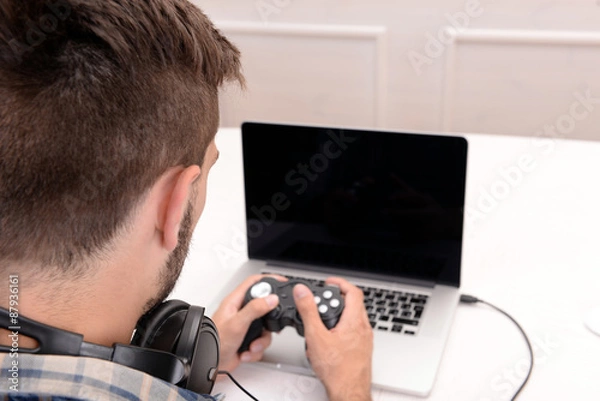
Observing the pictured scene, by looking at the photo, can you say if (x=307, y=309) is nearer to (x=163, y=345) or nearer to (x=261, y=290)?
(x=261, y=290)

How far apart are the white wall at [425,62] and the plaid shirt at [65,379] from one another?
187 cm

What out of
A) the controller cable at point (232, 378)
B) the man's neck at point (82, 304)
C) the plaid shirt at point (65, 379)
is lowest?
the controller cable at point (232, 378)

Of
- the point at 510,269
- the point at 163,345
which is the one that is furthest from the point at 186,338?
the point at 510,269

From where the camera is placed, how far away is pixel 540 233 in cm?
121

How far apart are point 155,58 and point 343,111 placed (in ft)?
6.20

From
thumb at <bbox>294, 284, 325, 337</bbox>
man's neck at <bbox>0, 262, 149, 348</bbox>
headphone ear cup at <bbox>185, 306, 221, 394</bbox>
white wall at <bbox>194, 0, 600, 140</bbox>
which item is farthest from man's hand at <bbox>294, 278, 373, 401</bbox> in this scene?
white wall at <bbox>194, 0, 600, 140</bbox>

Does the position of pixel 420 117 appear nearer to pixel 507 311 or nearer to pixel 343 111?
pixel 343 111

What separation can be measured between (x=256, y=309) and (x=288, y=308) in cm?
4

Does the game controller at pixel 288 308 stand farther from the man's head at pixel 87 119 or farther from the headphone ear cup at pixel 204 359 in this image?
the man's head at pixel 87 119

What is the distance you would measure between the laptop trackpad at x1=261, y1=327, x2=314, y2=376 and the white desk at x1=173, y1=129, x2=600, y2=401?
2cm

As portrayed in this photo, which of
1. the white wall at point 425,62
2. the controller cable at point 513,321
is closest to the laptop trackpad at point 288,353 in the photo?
the controller cable at point 513,321

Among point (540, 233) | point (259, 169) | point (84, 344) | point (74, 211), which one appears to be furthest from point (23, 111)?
point (540, 233)

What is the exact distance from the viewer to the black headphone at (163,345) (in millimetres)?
615

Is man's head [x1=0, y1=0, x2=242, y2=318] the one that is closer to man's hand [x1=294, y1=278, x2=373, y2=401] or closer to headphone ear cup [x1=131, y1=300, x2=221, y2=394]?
headphone ear cup [x1=131, y1=300, x2=221, y2=394]
